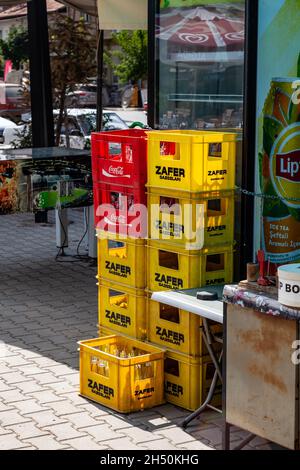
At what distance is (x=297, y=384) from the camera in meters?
4.54

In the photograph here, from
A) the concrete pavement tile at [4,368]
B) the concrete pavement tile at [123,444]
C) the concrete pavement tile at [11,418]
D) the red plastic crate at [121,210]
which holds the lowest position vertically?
the concrete pavement tile at [11,418]

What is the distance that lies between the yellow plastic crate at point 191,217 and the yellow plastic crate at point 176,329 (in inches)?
18.9

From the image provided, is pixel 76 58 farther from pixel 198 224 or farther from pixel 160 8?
pixel 198 224

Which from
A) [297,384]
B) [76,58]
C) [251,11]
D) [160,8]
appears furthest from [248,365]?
[76,58]

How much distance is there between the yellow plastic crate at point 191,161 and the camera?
221 inches

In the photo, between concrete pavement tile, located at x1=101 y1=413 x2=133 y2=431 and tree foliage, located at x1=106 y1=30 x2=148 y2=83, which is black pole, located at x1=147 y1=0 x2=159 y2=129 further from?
tree foliage, located at x1=106 y1=30 x2=148 y2=83

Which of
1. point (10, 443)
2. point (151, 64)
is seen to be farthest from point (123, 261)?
point (151, 64)

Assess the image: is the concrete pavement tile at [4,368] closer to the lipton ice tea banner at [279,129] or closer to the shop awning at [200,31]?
the lipton ice tea banner at [279,129]

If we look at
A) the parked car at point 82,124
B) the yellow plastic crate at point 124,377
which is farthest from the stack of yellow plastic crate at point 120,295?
the parked car at point 82,124

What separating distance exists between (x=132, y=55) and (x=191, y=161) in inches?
1184

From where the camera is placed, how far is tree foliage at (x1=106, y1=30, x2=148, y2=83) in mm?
33344

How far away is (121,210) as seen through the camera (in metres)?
6.18

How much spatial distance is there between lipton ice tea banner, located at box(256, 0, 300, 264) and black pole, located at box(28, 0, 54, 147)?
5.78 metres

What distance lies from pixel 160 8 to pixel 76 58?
211 inches
